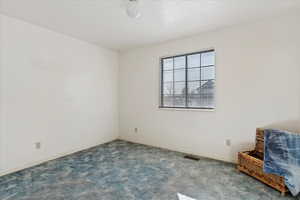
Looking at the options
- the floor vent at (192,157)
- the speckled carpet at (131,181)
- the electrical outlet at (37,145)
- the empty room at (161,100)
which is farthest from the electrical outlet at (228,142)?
the electrical outlet at (37,145)

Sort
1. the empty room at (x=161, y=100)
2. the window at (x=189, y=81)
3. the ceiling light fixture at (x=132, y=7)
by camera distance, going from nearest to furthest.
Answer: the ceiling light fixture at (x=132, y=7), the empty room at (x=161, y=100), the window at (x=189, y=81)

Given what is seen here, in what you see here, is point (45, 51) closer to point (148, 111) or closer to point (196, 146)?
Result: point (148, 111)

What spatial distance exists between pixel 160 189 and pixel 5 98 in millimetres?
2612

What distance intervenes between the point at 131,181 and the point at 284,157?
2000mm

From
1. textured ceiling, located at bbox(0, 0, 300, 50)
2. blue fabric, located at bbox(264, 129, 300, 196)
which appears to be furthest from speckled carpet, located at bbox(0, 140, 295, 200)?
textured ceiling, located at bbox(0, 0, 300, 50)

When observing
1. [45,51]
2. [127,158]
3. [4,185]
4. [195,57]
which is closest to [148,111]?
[127,158]

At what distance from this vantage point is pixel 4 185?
6.79ft

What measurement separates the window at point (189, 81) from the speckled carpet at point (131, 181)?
115 cm

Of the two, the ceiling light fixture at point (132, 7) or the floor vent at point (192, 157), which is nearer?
the ceiling light fixture at point (132, 7)

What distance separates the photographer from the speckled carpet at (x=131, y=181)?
1878mm

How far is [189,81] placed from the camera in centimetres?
338

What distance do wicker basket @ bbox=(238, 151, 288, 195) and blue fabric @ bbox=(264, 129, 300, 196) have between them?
0.06 meters

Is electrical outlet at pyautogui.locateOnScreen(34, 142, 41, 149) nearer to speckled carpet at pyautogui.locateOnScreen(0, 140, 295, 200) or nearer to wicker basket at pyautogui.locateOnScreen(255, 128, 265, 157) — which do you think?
speckled carpet at pyautogui.locateOnScreen(0, 140, 295, 200)

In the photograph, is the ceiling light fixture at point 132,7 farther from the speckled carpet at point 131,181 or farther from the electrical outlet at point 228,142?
the electrical outlet at point 228,142
